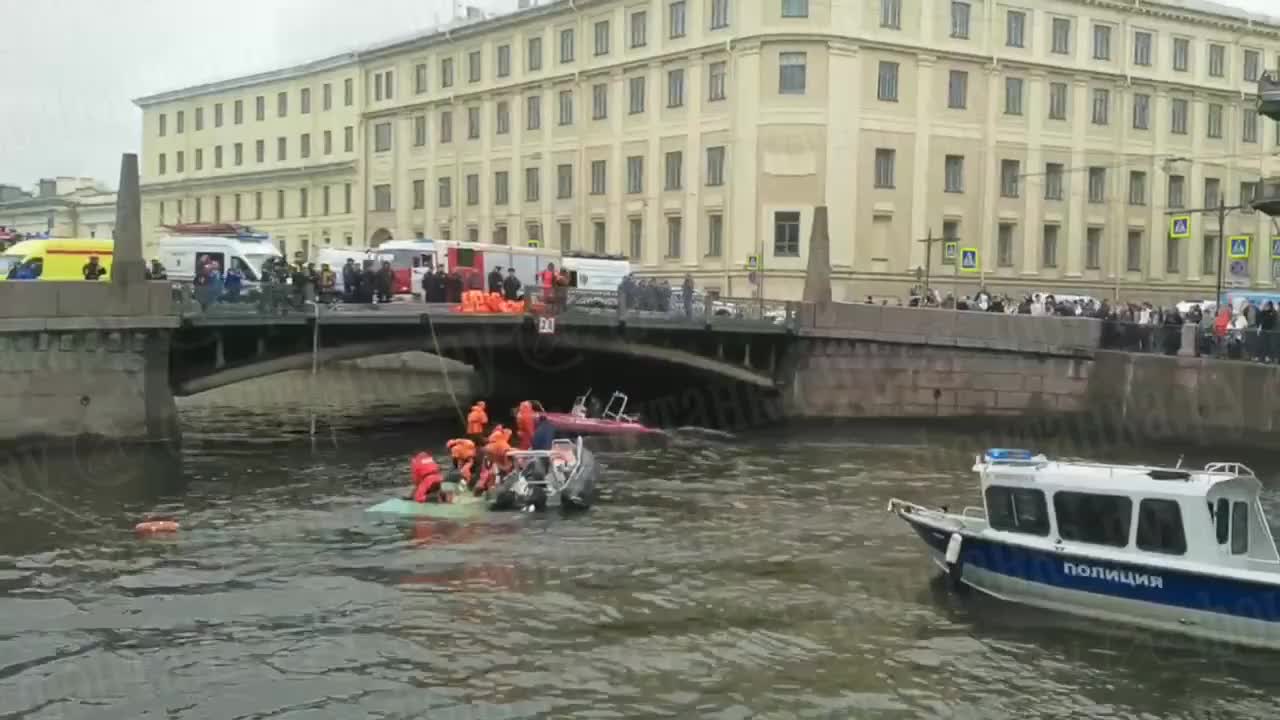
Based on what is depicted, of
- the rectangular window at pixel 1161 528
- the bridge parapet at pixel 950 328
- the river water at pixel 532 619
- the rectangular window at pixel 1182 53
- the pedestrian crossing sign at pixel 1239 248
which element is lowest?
the river water at pixel 532 619

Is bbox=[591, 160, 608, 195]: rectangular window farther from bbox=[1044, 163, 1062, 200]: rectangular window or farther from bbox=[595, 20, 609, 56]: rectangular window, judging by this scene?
bbox=[1044, 163, 1062, 200]: rectangular window

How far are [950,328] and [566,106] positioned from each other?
30.8 m

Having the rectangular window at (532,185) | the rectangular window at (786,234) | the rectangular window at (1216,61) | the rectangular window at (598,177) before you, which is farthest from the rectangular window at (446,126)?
the rectangular window at (1216,61)

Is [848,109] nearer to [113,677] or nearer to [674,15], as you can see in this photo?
[674,15]

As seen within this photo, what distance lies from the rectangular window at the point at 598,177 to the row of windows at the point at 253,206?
823 inches

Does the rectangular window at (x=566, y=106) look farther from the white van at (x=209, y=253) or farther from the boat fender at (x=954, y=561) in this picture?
the boat fender at (x=954, y=561)

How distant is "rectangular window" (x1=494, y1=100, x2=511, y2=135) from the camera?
2709 inches

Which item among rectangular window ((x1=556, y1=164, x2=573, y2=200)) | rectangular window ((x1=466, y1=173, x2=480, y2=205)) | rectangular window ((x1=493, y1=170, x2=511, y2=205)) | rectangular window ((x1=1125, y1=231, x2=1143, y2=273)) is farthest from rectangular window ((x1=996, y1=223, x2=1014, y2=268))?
rectangular window ((x1=466, y1=173, x2=480, y2=205))

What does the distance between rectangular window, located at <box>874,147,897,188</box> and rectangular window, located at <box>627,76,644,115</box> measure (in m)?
11.2

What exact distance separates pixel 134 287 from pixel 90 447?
364 cm

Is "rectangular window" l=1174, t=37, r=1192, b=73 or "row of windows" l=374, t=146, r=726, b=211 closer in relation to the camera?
"row of windows" l=374, t=146, r=726, b=211

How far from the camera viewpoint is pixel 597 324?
36.4 meters

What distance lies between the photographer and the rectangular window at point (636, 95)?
6197cm

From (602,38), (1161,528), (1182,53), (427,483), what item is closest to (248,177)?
(602,38)
